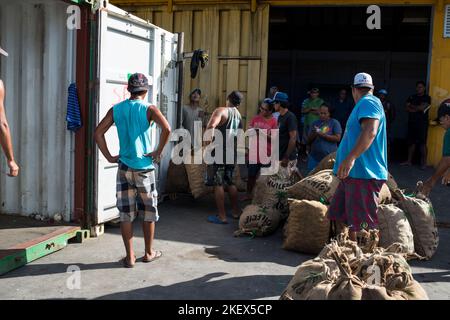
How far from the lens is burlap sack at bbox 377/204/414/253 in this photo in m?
5.14

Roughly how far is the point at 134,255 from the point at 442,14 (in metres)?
8.20

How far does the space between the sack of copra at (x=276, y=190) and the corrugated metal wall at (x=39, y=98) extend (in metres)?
2.33

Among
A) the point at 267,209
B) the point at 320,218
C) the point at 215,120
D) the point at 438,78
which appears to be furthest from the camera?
the point at 438,78

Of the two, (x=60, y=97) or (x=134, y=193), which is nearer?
(x=134, y=193)

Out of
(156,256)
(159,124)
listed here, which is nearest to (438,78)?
(159,124)

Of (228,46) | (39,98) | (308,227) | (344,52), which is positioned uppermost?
(344,52)

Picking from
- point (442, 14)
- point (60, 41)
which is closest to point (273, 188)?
point (60, 41)

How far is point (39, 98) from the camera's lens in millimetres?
5750

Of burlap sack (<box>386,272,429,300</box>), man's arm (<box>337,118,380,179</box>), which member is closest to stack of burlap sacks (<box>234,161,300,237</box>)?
man's arm (<box>337,118,380,179</box>)

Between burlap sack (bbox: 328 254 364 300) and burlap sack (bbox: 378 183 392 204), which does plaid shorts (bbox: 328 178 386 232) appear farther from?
burlap sack (bbox: 328 254 364 300)

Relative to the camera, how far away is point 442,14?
33.1ft

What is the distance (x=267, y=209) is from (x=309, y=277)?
2.68 meters

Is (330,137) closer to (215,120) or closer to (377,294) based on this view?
(215,120)
